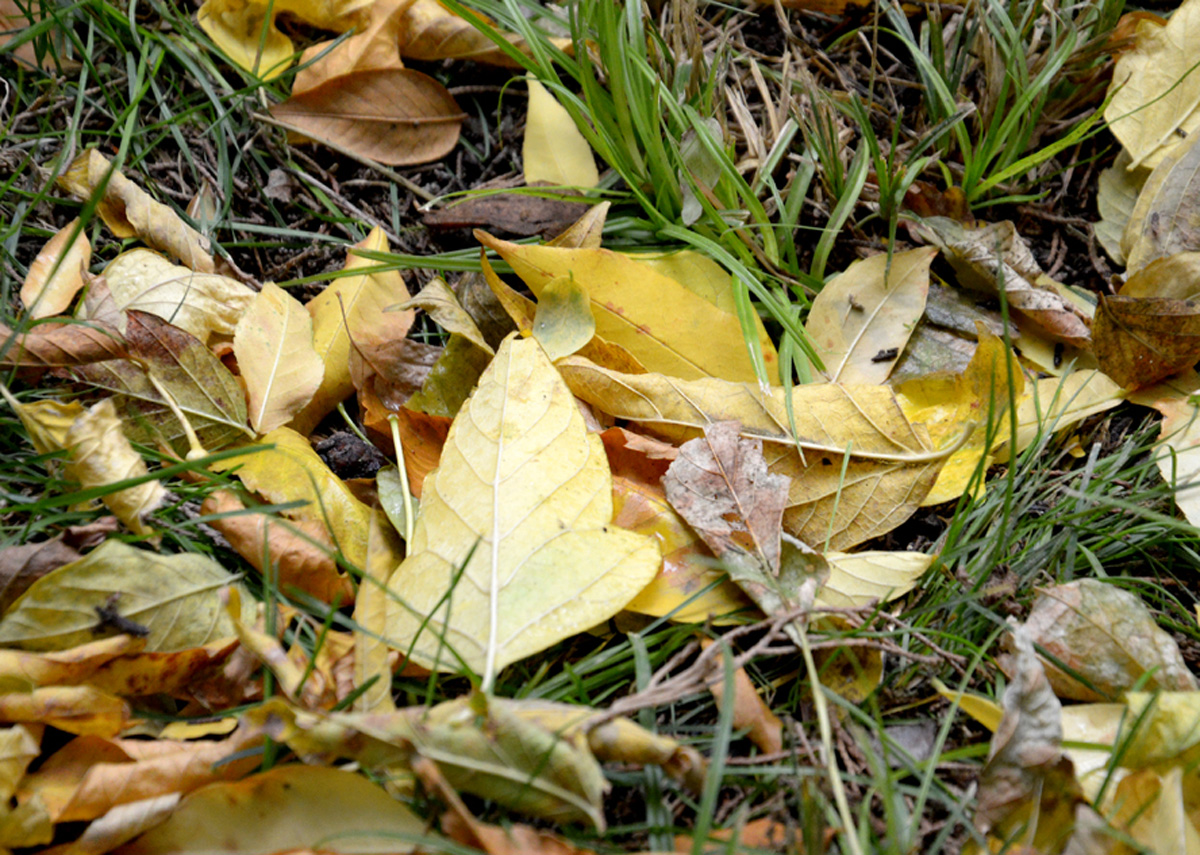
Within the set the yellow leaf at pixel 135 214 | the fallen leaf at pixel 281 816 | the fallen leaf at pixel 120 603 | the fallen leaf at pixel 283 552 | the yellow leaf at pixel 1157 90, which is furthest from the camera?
the yellow leaf at pixel 1157 90

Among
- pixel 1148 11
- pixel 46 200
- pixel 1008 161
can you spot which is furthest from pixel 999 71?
pixel 46 200

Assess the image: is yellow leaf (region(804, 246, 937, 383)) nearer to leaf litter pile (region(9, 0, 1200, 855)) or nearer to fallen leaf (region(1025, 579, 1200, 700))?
leaf litter pile (region(9, 0, 1200, 855))

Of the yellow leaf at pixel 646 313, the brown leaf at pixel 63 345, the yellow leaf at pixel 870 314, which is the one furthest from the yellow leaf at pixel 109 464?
the yellow leaf at pixel 870 314

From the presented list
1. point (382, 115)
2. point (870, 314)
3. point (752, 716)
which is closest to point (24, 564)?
point (752, 716)

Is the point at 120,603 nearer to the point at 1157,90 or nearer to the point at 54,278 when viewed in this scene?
the point at 54,278

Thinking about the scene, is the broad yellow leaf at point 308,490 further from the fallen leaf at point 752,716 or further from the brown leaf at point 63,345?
the fallen leaf at point 752,716
